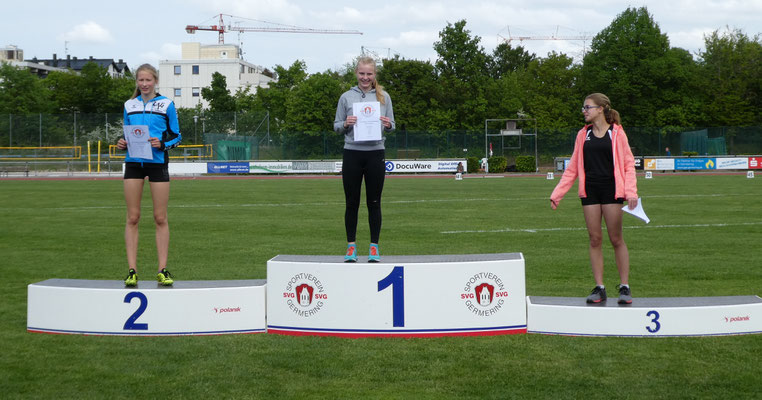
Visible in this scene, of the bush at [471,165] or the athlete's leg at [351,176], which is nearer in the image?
the athlete's leg at [351,176]

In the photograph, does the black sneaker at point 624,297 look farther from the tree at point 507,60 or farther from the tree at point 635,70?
the tree at point 507,60

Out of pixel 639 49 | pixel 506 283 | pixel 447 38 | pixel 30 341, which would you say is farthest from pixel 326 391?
pixel 639 49

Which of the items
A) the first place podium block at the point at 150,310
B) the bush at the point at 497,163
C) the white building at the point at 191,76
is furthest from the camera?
the white building at the point at 191,76

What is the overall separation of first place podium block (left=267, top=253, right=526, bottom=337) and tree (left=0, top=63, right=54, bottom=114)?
80.8 m

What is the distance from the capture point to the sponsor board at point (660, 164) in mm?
46125

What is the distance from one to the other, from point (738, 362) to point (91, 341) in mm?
5107

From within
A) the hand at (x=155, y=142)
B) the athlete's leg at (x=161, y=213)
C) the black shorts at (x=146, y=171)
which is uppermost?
the hand at (x=155, y=142)

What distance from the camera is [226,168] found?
45531 mm

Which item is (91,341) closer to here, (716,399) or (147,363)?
(147,363)

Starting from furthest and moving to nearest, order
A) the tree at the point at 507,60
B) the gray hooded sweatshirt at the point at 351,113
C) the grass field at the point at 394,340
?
the tree at the point at 507,60
the gray hooded sweatshirt at the point at 351,113
the grass field at the point at 394,340

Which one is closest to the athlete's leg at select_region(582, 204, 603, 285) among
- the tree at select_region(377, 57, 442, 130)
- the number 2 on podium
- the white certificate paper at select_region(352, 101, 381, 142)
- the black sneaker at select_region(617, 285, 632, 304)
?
the black sneaker at select_region(617, 285, 632, 304)

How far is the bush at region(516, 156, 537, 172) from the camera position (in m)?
48.4

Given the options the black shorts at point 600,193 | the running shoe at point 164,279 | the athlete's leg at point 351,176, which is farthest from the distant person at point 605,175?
the running shoe at point 164,279

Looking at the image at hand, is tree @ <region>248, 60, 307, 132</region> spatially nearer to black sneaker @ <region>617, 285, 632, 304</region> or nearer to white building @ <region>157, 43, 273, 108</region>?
white building @ <region>157, 43, 273, 108</region>
